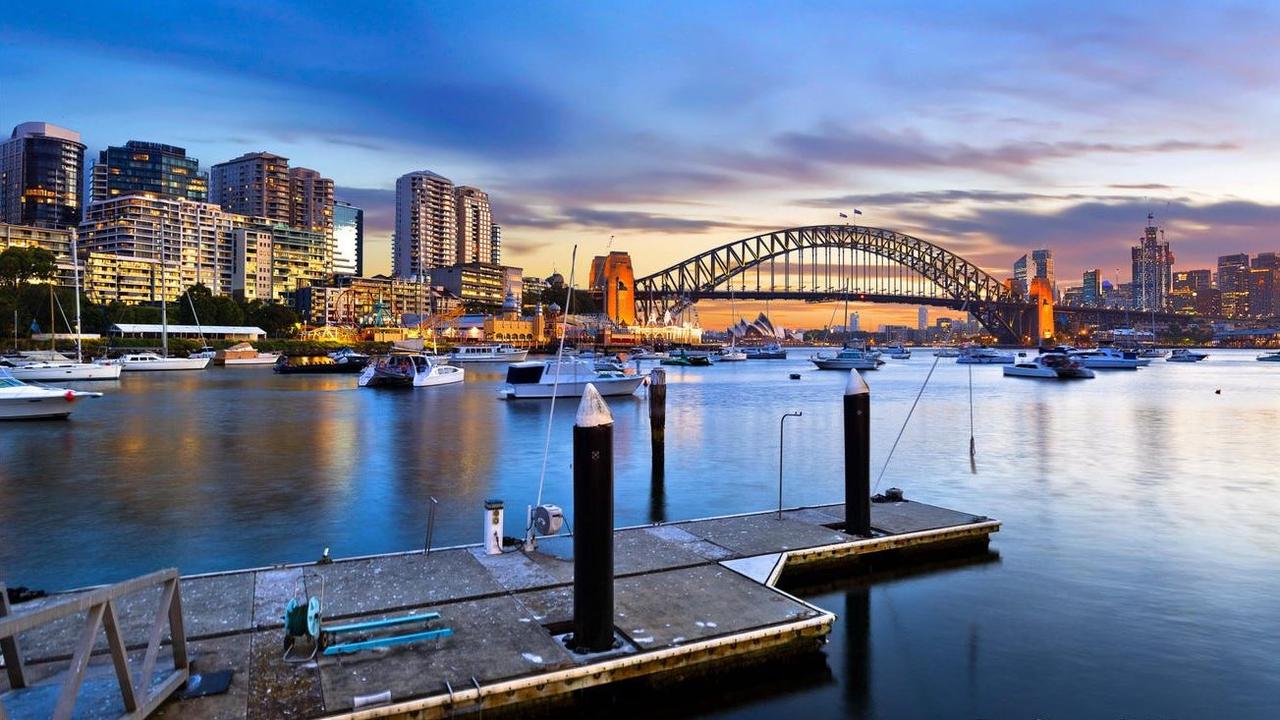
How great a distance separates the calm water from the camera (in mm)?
9492

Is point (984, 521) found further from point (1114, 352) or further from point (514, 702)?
point (1114, 352)

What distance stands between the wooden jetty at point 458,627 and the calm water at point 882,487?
727 mm

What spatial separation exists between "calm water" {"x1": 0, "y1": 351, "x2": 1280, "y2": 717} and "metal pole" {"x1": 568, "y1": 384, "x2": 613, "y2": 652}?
1.56m

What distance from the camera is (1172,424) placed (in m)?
39.0

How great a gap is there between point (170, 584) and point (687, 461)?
2041 centimetres

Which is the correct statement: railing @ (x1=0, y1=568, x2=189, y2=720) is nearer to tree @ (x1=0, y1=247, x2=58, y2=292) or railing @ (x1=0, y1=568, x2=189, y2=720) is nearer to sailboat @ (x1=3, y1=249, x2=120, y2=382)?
sailboat @ (x1=3, y1=249, x2=120, y2=382)

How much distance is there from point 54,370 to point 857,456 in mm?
69865

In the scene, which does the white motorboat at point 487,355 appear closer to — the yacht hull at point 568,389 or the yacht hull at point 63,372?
the yacht hull at point 63,372

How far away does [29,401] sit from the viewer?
35.9 metres

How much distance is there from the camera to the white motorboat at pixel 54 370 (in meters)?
59.8

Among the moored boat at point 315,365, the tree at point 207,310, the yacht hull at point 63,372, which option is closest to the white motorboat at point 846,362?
the moored boat at point 315,365

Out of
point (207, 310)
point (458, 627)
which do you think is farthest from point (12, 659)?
point (207, 310)

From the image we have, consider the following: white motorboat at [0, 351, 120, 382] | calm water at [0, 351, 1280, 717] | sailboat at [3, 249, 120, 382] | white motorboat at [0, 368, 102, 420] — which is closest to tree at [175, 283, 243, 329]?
white motorboat at [0, 351, 120, 382]

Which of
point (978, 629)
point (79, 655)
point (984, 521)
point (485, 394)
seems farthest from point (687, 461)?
point (485, 394)
